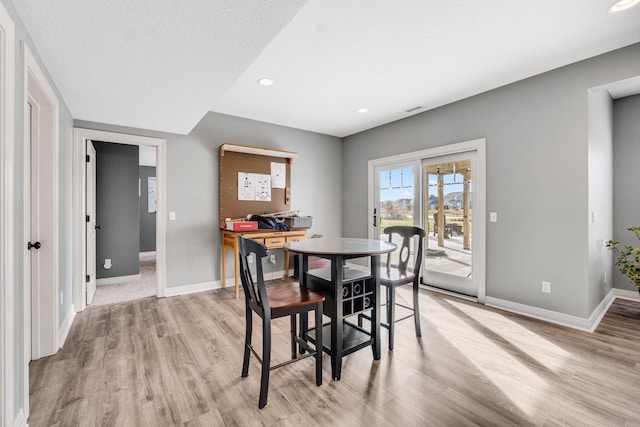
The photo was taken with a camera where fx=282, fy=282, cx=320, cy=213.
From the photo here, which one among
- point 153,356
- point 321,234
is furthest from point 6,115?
point 321,234

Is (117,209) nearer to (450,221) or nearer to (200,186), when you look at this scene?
(200,186)

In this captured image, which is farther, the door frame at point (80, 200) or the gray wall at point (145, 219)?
the gray wall at point (145, 219)

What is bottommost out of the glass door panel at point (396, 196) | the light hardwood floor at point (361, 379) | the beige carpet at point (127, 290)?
the light hardwood floor at point (361, 379)

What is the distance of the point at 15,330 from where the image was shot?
4.61 feet

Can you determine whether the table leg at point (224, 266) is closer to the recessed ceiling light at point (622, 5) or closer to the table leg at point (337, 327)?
the table leg at point (337, 327)

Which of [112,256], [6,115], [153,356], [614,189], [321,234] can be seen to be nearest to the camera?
[6,115]

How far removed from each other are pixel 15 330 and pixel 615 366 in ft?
12.3

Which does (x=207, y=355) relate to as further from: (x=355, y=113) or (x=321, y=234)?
(x=355, y=113)

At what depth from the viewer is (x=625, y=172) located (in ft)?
11.6

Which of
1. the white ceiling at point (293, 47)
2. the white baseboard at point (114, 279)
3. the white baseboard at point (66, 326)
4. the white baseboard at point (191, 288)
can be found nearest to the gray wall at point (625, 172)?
the white ceiling at point (293, 47)

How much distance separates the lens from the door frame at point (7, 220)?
1.24 metres

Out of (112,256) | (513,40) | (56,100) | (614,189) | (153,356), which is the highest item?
(513,40)

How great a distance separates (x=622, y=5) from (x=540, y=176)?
1469 millimetres

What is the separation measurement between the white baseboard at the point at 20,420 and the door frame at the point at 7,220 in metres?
0.07
